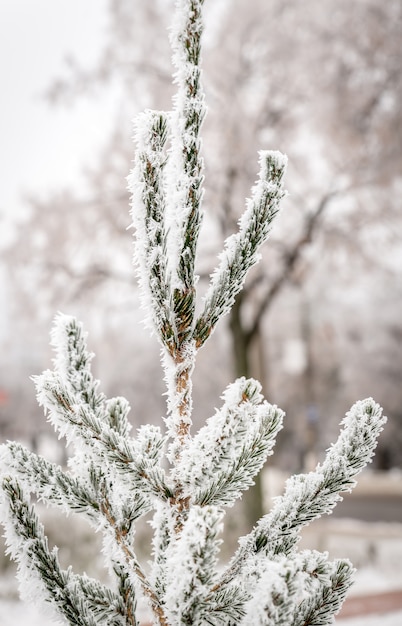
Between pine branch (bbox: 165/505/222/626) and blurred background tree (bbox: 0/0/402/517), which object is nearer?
pine branch (bbox: 165/505/222/626)

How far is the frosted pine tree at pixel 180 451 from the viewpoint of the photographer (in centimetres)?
143

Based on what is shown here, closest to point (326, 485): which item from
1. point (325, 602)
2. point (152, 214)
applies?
point (325, 602)

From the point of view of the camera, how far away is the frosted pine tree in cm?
143

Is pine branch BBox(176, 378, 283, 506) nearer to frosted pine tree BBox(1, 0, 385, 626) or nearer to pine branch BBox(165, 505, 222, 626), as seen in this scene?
frosted pine tree BBox(1, 0, 385, 626)

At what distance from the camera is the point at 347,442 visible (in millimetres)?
1538

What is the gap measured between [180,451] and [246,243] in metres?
0.59

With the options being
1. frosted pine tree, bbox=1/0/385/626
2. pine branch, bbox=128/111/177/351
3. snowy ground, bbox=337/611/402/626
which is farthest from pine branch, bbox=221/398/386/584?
snowy ground, bbox=337/611/402/626

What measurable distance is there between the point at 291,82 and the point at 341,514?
12.3m

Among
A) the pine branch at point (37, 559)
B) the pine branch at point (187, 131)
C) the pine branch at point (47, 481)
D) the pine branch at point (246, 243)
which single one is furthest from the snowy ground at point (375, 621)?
the pine branch at point (187, 131)

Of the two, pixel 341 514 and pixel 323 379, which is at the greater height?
pixel 323 379

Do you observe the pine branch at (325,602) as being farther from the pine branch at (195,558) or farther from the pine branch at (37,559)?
the pine branch at (37,559)

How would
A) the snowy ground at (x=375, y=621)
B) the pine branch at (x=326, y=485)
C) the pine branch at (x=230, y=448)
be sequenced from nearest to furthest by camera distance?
the pine branch at (x=230, y=448)
the pine branch at (x=326, y=485)
the snowy ground at (x=375, y=621)

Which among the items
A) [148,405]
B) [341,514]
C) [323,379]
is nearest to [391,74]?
[341,514]

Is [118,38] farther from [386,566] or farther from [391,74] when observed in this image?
[386,566]
